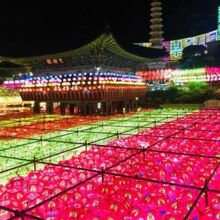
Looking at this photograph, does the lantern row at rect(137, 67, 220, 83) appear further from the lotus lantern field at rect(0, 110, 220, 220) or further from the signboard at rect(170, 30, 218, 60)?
the lotus lantern field at rect(0, 110, 220, 220)

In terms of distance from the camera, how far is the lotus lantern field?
165 inches

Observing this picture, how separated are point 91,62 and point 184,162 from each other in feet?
58.4

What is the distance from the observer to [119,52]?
2420 centimetres

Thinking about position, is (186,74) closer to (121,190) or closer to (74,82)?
(74,82)

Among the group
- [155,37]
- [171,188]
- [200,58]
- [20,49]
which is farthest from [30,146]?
[155,37]

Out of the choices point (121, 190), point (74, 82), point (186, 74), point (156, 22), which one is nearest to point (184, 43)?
point (156, 22)

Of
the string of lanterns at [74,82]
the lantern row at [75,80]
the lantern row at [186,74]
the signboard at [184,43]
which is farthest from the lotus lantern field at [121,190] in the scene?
the signboard at [184,43]

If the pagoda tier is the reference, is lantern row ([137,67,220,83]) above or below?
below

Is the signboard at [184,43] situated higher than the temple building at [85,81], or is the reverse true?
the signboard at [184,43]

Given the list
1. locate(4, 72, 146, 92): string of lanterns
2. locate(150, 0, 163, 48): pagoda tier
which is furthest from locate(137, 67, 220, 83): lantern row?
locate(150, 0, 163, 48): pagoda tier

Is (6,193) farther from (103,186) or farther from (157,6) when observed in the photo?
(157,6)

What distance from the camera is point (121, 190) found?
16.5 ft

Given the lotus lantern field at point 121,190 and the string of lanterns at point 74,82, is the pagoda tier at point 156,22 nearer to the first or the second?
the string of lanterns at point 74,82

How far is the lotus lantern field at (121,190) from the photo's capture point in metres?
4.19
